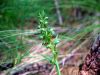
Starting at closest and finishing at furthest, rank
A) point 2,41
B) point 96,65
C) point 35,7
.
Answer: point 96,65 < point 2,41 < point 35,7

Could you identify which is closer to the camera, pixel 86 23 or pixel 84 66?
pixel 84 66

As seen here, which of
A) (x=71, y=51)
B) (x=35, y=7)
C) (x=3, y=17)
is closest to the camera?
(x=71, y=51)

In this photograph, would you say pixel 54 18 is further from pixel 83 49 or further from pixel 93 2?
pixel 83 49

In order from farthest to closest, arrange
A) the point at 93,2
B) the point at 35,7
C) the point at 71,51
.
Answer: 1. the point at 93,2
2. the point at 35,7
3. the point at 71,51

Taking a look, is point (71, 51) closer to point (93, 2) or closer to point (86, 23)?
point (86, 23)

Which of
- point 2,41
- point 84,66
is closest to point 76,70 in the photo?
point 84,66

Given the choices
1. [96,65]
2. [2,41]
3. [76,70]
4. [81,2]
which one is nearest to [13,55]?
[2,41]

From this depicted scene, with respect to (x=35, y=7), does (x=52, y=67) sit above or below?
below

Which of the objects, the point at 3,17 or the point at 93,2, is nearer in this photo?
the point at 3,17

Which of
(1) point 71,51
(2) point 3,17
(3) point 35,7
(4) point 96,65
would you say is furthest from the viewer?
(3) point 35,7
